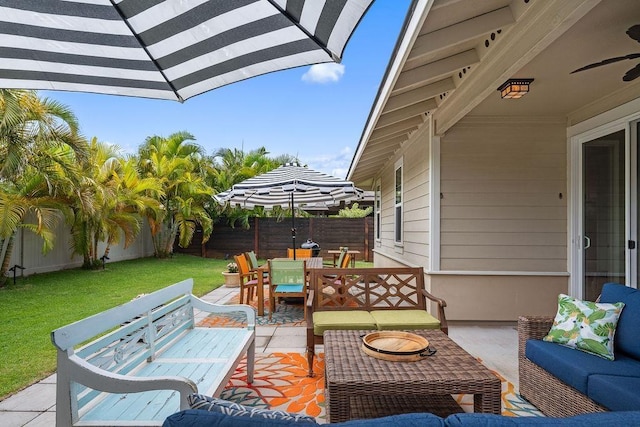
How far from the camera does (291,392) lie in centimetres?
322

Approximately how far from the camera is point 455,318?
17.3 feet

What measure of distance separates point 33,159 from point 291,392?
7.02m

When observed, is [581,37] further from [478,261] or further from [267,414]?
[267,414]

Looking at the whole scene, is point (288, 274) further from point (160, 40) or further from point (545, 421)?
point (545, 421)

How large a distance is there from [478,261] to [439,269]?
0.54 meters

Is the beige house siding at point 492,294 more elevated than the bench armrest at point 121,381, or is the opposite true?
the bench armrest at point 121,381

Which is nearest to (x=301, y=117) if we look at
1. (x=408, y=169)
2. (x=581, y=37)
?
(x=408, y=169)

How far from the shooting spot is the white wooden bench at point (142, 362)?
1.79m

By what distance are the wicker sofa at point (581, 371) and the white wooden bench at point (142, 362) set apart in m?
2.18

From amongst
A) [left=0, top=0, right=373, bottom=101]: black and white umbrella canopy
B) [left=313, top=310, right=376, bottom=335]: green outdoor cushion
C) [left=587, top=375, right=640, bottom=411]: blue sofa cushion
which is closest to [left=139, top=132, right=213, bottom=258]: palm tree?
[left=313, top=310, right=376, bottom=335]: green outdoor cushion

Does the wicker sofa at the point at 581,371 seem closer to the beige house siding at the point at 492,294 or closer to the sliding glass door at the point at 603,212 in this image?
the sliding glass door at the point at 603,212

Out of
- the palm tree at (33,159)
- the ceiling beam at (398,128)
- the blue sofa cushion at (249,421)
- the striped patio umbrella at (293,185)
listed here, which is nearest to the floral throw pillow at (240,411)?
the blue sofa cushion at (249,421)

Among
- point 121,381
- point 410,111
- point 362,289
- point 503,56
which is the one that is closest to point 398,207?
point 410,111

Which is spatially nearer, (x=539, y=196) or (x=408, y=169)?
(x=539, y=196)
